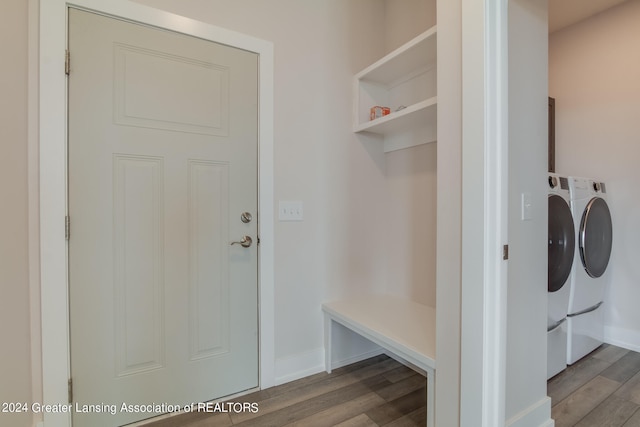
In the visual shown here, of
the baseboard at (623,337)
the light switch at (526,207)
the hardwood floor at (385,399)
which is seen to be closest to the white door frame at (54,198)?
the hardwood floor at (385,399)

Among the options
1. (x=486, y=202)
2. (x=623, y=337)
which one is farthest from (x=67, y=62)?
(x=623, y=337)

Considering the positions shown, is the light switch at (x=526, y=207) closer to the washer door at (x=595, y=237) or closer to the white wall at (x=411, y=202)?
the white wall at (x=411, y=202)

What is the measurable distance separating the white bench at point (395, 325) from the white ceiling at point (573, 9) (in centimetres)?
266

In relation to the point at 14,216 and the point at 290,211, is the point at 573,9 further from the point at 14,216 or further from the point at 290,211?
the point at 14,216

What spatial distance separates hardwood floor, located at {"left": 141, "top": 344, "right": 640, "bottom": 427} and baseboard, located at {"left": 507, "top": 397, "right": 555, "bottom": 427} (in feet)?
0.67

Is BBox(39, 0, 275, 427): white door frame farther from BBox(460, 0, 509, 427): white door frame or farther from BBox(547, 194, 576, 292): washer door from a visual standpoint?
BBox(547, 194, 576, 292): washer door

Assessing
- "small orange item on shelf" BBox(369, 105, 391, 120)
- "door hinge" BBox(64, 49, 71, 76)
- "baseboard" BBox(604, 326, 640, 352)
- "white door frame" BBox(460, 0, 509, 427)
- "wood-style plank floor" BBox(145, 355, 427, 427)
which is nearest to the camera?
"white door frame" BBox(460, 0, 509, 427)

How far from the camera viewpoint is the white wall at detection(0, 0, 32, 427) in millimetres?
1155

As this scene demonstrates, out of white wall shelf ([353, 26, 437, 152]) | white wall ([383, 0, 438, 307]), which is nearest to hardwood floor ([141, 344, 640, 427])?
white wall ([383, 0, 438, 307])

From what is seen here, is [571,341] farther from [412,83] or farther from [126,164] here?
[126,164]

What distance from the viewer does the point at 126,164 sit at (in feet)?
4.64

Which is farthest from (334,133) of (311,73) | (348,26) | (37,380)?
(37,380)

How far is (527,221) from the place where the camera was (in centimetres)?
125

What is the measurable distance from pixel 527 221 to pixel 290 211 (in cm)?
126
